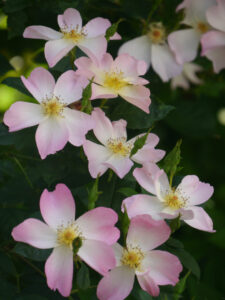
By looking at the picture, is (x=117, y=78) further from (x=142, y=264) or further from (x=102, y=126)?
(x=142, y=264)

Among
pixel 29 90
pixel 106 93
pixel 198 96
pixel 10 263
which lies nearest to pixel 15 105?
pixel 29 90

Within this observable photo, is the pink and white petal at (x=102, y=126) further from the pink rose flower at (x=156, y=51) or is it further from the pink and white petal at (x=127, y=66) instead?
the pink rose flower at (x=156, y=51)

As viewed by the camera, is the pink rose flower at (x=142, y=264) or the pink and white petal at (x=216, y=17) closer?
the pink rose flower at (x=142, y=264)

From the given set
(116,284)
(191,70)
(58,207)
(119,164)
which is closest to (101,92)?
(119,164)

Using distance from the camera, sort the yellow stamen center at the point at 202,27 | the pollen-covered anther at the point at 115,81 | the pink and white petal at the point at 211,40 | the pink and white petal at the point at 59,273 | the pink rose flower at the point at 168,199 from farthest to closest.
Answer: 1. the yellow stamen center at the point at 202,27
2. the pink and white petal at the point at 211,40
3. the pollen-covered anther at the point at 115,81
4. the pink rose flower at the point at 168,199
5. the pink and white petal at the point at 59,273

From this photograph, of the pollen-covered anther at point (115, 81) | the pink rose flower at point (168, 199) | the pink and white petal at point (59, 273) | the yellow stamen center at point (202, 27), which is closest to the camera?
the pink and white petal at point (59, 273)

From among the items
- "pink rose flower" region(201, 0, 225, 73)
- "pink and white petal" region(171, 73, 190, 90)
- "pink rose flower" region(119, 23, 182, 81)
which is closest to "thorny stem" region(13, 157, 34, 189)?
"pink rose flower" region(119, 23, 182, 81)

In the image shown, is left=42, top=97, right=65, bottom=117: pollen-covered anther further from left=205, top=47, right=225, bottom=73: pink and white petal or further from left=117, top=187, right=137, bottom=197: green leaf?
left=205, top=47, right=225, bottom=73: pink and white petal

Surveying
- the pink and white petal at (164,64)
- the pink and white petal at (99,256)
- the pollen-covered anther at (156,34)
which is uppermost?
the pollen-covered anther at (156,34)

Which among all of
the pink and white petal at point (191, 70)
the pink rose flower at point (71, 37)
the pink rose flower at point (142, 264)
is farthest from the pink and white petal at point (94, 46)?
the pink and white petal at point (191, 70)
